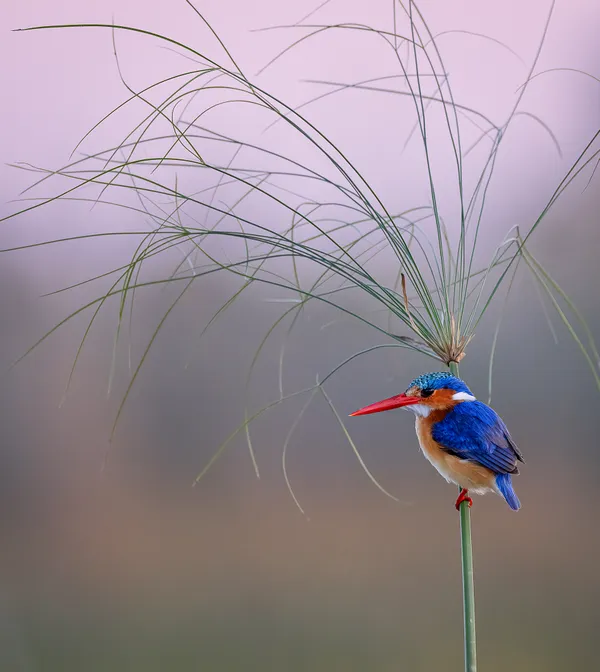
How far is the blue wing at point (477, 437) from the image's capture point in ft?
1.71

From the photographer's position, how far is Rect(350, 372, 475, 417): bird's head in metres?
0.53

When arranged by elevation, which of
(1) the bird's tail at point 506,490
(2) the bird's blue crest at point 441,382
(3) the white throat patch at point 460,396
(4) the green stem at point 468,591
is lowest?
(4) the green stem at point 468,591

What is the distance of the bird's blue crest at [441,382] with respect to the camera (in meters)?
0.53

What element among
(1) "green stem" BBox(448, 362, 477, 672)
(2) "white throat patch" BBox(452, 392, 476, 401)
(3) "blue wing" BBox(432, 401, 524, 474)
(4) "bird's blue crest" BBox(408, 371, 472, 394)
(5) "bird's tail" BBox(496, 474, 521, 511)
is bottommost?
(1) "green stem" BBox(448, 362, 477, 672)

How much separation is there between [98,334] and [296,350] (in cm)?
54

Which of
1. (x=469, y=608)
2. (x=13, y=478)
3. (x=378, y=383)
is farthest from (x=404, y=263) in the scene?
(x=13, y=478)

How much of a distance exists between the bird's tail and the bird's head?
0.06 metres

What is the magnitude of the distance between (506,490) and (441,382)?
0.10 m

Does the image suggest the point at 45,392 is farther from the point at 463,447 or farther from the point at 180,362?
the point at 463,447

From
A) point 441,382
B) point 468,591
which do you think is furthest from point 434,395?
point 468,591

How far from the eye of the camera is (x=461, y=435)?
52 centimetres

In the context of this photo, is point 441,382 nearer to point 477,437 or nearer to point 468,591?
point 477,437

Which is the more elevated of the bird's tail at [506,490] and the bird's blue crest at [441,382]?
the bird's blue crest at [441,382]

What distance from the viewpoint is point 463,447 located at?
1.71 ft
